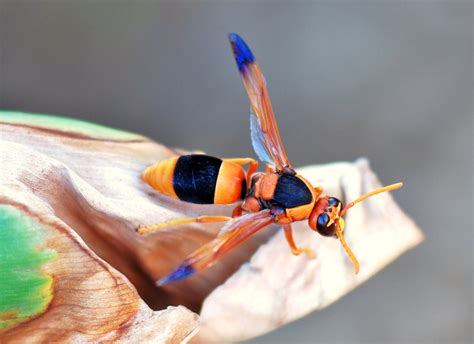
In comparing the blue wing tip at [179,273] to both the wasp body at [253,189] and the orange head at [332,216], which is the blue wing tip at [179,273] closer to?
the wasp body at [253,189]

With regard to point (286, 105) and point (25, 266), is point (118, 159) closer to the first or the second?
point (25, 266)

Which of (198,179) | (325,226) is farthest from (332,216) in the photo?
(198,179)

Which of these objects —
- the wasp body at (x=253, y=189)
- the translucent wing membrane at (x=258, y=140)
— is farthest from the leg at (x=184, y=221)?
the translucent wing membrane at (x=258, y=140)

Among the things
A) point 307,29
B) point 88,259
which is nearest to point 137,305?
point 88,259

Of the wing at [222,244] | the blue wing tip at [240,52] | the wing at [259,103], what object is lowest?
the wing at [222,244]

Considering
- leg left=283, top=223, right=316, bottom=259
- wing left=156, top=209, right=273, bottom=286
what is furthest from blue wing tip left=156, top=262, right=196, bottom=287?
leg left=283, top=223, right=316, bottom=259

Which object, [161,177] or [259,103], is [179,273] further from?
[259,103]
